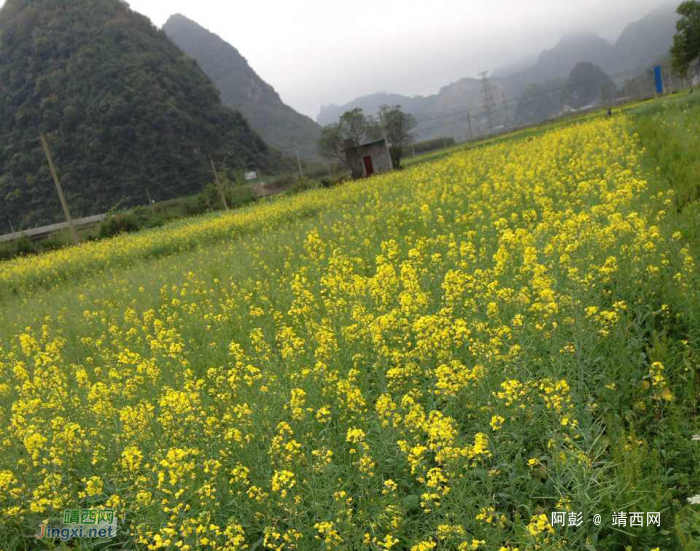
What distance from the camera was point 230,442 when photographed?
3211 millimetres

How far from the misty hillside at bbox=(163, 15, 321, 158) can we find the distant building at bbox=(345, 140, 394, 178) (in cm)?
5853

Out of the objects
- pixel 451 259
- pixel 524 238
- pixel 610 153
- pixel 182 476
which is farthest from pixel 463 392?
pixel 610 153

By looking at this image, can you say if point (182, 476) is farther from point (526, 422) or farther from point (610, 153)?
point (610, 153)

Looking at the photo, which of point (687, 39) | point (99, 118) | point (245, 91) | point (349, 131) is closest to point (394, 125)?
point (349, 131)

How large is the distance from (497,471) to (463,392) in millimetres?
636

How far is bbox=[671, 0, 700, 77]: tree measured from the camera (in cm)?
3672

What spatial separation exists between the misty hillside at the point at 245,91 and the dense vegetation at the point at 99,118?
2973 cm

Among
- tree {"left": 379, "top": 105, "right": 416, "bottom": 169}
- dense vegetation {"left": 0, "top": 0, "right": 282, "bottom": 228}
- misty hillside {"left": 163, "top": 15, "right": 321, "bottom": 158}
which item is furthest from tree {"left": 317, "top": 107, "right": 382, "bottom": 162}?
misty hillside {"left": 163, "top": 15, "right": 321, "bottom": 158}

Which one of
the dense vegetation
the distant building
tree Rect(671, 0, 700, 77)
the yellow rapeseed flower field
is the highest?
the dense vegetation

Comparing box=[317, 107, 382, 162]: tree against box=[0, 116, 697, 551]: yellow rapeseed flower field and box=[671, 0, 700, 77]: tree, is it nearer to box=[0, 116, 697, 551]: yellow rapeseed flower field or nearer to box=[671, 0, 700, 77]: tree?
box=[671, 0, 700, 77]: tree

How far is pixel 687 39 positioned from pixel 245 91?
97476mm

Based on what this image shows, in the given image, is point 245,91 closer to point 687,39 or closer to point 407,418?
point 687,39

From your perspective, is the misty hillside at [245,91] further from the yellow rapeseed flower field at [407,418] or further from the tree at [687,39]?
the yellow rapeseed flower field at [407,418]

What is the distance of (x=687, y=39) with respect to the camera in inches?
1457
